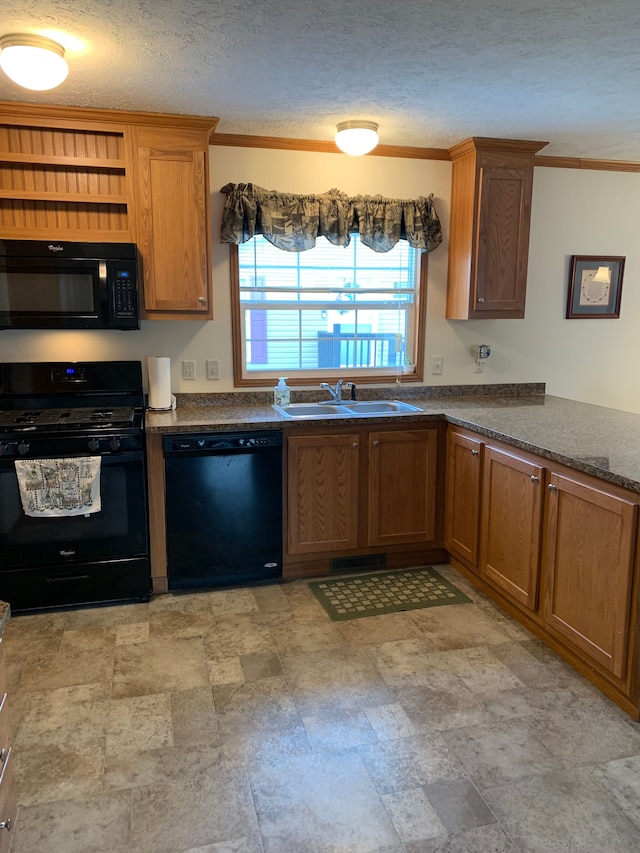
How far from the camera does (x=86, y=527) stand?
3.10 metres

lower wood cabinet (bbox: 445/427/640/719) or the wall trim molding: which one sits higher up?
the wall trim molding

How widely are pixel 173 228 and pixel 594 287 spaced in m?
2.75

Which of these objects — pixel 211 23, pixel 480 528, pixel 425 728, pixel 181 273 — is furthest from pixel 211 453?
pixel 211 23

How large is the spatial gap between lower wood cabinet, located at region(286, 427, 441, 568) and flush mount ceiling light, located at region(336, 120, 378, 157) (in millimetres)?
1466

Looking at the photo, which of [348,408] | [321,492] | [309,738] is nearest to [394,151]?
[348,408]

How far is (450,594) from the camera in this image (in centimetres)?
333

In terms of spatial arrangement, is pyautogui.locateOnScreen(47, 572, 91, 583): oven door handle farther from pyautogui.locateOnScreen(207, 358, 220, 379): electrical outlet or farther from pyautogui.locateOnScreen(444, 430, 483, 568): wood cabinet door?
pyautogui.locateOnScreen(444, 430, 483, 568): wood cabinet door

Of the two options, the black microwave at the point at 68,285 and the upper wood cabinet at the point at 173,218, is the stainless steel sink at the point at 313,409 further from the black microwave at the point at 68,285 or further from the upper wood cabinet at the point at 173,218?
the black microwave at the point at 68,285

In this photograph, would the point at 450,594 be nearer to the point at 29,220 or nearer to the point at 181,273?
the point at 181,273

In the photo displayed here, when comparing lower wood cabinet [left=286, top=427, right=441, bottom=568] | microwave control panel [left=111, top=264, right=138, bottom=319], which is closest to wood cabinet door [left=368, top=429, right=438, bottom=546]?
lower wood cabinet [left=286, top=427, right=441, bottom=568]

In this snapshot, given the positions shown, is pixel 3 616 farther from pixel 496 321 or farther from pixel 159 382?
pixel 496 321

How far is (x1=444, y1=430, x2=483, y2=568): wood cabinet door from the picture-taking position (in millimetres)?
3277

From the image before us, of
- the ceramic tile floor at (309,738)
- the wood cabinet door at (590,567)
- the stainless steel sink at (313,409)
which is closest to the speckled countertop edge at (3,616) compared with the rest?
the ceramic tile floor at (309,738)

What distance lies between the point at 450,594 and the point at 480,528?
0.39 metres
